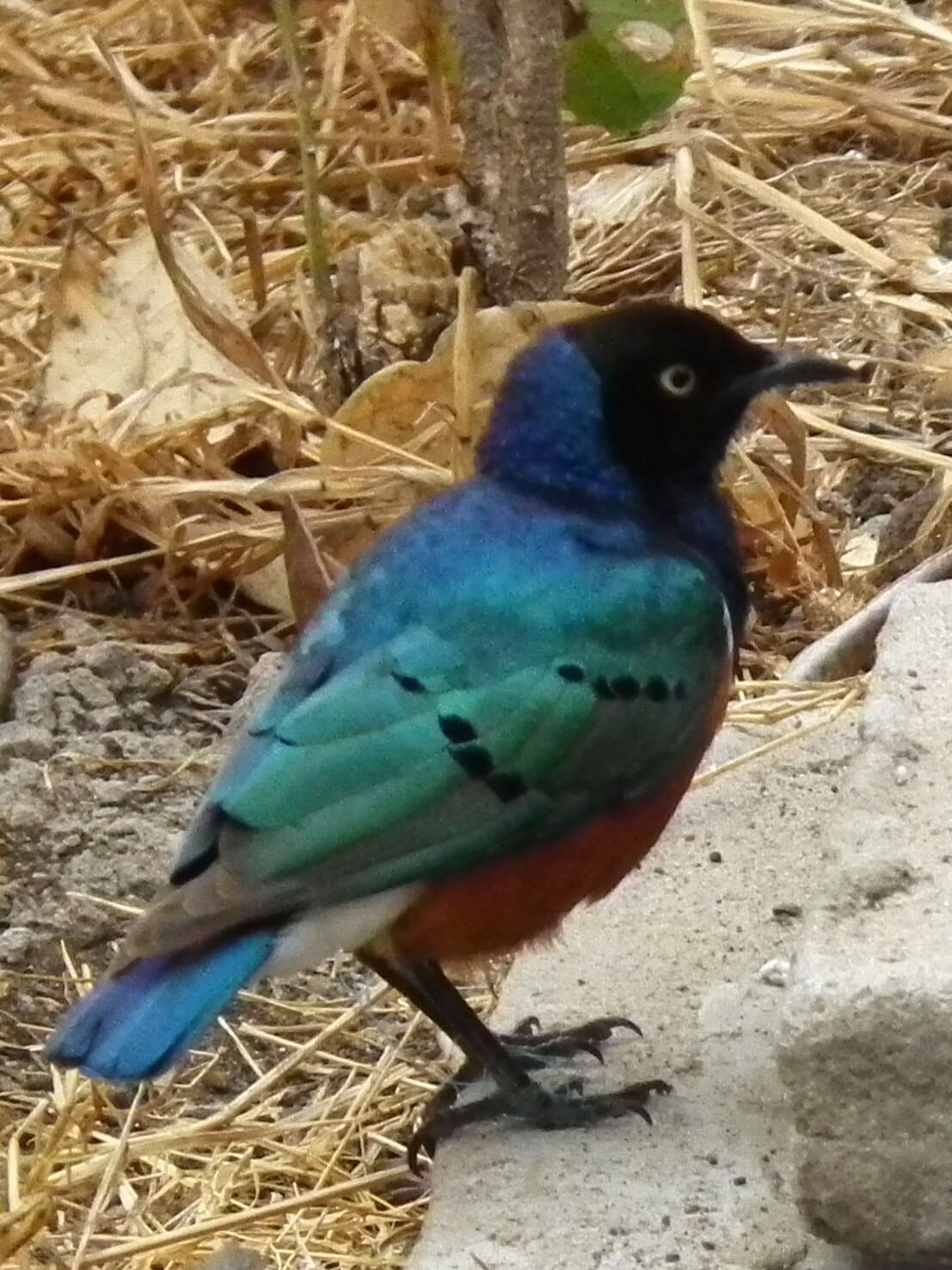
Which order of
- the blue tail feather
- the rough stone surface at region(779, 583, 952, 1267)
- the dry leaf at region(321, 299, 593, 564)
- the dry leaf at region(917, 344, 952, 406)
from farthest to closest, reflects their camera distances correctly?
the dry leaf at region(917, 344, 952, 406) → the dry leaf at region(321, 299, 593, 564) → the blue tail feather → the rough stone surface at region(779, 583, 952, 1267)

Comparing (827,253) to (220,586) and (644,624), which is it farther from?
(644,624)

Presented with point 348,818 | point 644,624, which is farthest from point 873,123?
point 348,818

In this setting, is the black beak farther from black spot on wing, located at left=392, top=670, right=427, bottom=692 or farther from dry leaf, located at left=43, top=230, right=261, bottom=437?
dry leaf, located at left=43, top=230, right=261, bottom=437

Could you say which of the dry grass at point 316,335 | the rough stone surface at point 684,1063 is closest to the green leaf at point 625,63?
the dry grass at point 316,335

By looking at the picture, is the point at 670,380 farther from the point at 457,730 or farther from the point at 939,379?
the point at 939,379

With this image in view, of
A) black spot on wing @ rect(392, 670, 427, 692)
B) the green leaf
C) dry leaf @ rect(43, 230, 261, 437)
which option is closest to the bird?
black spot on wing @ rect(392, 670, 427, 692)
